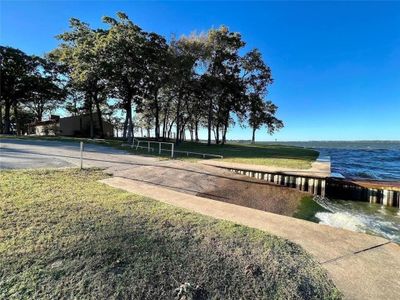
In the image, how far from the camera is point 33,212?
15.7ft

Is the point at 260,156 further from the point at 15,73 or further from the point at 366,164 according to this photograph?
the point at 15,73

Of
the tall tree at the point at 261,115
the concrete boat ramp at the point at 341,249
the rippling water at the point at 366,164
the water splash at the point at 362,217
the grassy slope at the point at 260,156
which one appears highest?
the tall tree at the point at 261,115

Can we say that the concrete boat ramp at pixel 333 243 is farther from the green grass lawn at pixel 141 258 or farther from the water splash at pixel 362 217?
the water splash at pixel 362 217

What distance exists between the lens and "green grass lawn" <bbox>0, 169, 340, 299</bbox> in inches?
115

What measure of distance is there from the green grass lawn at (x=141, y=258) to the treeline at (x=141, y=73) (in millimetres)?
20907

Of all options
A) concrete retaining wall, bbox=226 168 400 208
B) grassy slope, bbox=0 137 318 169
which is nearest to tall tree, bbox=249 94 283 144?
grassy slope, bbox=0 137 318 169

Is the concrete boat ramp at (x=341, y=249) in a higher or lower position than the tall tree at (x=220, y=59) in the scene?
lower

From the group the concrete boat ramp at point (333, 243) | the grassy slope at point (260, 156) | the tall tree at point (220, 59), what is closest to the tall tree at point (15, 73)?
the grassy slope at point (260, 156)

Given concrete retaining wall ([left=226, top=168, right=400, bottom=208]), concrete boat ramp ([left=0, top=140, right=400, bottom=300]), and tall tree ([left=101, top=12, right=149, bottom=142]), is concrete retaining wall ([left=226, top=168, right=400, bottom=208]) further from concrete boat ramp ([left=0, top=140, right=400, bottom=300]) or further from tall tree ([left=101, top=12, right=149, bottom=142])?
tall tree ([left=101, top=12, right=149, bottom=142])

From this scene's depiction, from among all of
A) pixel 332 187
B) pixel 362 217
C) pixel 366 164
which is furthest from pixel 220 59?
pixel 362 217

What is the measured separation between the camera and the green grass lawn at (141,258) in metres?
2.92

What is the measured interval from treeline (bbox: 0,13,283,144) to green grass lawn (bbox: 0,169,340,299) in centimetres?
2091

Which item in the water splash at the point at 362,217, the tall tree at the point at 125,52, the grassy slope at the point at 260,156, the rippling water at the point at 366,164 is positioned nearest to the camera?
the water splash at the point at 362,217

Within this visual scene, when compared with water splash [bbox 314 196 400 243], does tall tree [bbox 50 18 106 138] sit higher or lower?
higher
